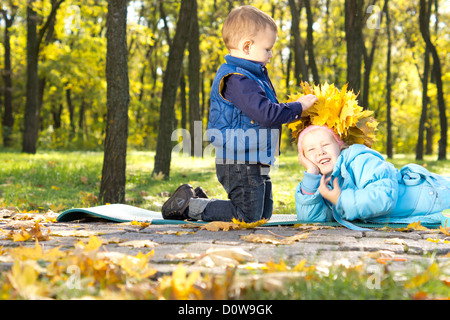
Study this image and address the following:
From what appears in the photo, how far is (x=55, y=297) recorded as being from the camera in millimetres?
1945

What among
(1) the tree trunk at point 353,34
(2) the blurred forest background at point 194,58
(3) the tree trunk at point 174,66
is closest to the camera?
(3) the tree trunk at point 174,66

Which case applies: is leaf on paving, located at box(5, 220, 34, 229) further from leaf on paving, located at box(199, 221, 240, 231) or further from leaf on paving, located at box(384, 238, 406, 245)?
leaf on paving, located at box(384, 238, 406, 245)

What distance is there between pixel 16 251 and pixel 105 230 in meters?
1.25

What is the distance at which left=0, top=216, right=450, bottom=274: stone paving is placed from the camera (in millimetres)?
2510

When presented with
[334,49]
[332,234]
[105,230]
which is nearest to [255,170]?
[332,234]

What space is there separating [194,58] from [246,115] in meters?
10.1

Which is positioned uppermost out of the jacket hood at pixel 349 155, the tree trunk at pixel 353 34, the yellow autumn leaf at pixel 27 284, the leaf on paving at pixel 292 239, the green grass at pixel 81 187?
the tree trunk at pixel 353 34

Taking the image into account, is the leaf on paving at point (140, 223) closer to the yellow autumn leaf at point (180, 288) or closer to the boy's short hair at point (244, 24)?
the boy's short hair at point (244, 24)

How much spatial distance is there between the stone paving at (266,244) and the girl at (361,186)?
22 centimetres

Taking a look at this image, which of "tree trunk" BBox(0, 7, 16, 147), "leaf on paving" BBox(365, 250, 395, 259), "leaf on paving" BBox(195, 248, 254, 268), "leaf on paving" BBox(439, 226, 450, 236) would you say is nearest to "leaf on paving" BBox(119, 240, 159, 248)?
"leaf on paving" BBox(195, 248, 254, 268)

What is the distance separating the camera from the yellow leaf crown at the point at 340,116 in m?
3.78

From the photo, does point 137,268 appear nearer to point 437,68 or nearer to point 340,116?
point 340,116

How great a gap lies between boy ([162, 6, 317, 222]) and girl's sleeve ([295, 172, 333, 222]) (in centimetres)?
37

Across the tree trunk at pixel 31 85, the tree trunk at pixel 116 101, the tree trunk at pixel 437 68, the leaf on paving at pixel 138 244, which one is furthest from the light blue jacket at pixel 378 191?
the tree trunk at pixel 31 85
